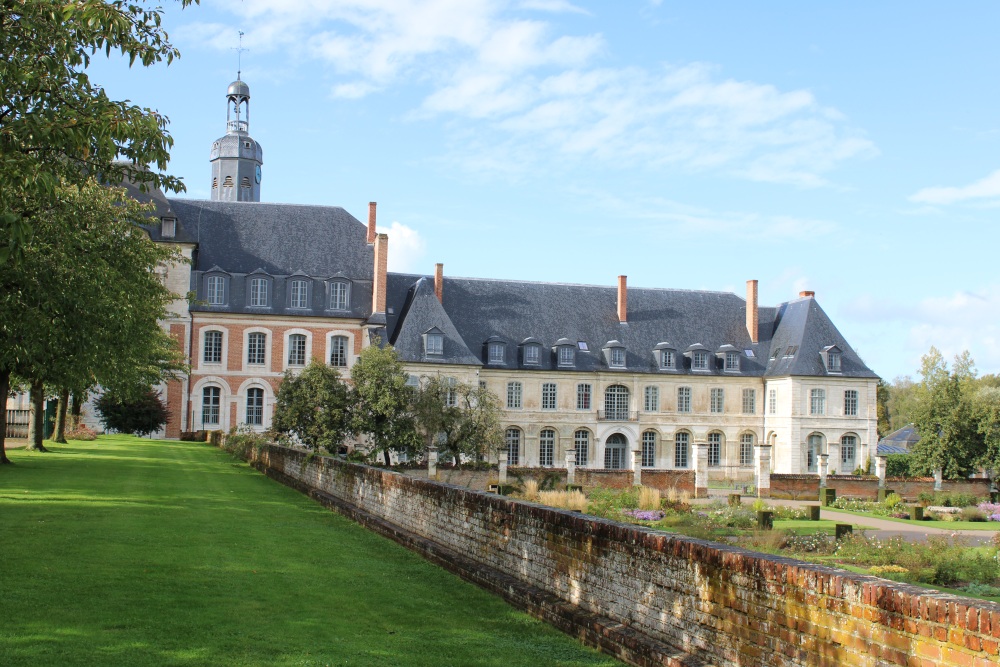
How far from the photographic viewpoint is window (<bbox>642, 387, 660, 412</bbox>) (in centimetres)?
4897

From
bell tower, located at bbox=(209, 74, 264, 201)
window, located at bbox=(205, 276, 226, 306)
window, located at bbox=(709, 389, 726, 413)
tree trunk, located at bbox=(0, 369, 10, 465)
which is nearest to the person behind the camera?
tree trunk, located at bbox=(0, 369, 10, 465)

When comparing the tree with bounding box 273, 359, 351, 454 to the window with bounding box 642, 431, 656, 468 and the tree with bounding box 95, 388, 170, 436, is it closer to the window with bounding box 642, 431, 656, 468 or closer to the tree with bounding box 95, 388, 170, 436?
the tree with bounding box 95, 388, 170, 436

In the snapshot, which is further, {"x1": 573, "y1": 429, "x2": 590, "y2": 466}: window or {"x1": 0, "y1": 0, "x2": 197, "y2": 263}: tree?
{"x1": 573, "y1": 429, "x2": 590, "y2": 466}: window

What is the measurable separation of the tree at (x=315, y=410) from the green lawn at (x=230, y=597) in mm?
13663

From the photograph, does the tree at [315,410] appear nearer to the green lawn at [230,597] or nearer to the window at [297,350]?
the green lawn at [230,597]

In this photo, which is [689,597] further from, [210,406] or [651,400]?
[651,400]

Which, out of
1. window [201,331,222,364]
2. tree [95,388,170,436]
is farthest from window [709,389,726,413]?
tree [95,388,170,436]

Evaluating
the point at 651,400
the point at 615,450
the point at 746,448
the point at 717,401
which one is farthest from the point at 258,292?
the point at 746,448

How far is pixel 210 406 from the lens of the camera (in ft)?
148

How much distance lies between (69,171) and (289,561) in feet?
16.9

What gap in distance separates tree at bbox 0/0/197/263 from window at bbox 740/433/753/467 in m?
42.9

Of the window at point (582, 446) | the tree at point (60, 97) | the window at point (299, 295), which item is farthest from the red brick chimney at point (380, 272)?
the tree at point (60, 97)

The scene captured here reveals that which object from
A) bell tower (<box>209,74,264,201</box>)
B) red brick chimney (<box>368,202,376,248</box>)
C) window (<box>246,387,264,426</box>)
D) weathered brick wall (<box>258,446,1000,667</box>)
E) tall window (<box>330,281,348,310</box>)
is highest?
bell tower (<box>209,74,264,201</box>)

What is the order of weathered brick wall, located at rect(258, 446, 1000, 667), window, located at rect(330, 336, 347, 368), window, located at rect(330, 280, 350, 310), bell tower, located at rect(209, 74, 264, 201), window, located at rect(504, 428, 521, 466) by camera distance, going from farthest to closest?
bell tower, located at rect(209, 74, 264, 201) < window, located at rect(504, 428, 521, 466) < window, located at rect(330, 280, 350, 310) < window, located at rect(330, 336, 347, 368) < weathered brick wall, located at rect(258, 446, 1000, 667)
